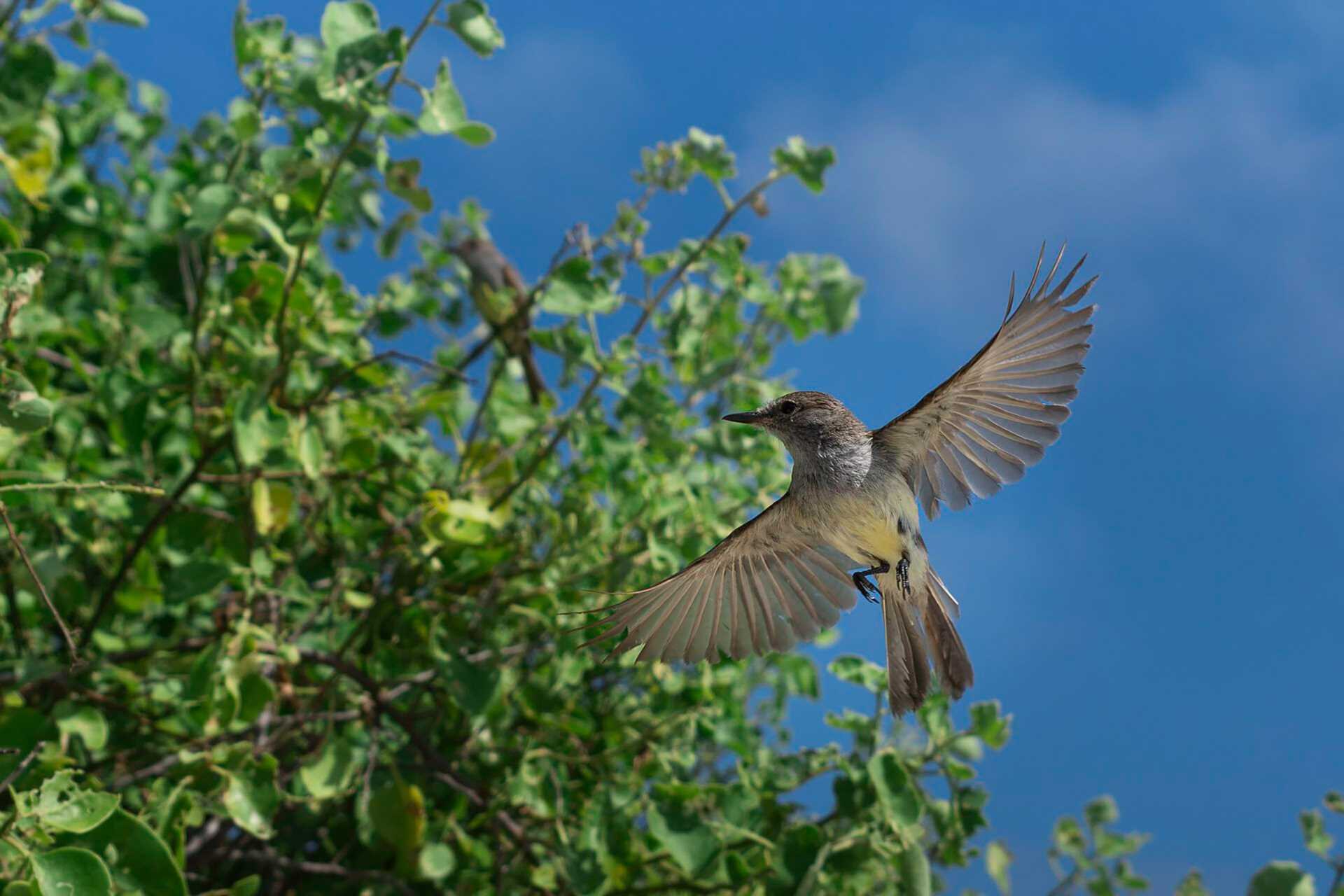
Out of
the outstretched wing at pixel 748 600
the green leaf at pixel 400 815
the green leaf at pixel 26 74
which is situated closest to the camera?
the outstretched wing at pixel 748 600

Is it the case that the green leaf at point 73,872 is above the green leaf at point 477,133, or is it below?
below

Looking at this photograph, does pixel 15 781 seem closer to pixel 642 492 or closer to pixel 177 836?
pixel 177 836

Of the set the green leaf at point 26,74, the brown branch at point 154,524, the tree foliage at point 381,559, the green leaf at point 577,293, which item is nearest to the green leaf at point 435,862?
the tree foliage at point 381,559

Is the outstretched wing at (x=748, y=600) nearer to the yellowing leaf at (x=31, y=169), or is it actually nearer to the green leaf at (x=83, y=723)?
the green leaf at (x=83, y=723)

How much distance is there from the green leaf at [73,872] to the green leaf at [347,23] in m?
1.04

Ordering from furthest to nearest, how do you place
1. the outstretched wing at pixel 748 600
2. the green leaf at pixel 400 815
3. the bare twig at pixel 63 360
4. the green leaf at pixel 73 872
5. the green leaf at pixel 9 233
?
1. the bare twig at pixel 63 360
2. the green leaf at pixel 400 815
3. the green leaf at pixel 9 233
4. the outstretched wing at pixel 748 600
5. the green leaf at pixel 73 872

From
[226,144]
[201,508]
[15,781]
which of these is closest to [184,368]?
[201,508]

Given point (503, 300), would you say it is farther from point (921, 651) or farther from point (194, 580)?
point (921, 651)

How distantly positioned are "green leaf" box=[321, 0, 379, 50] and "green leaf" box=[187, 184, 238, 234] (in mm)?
262

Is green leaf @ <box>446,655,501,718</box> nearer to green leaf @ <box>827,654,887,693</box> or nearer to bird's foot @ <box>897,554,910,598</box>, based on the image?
green leaf @ <box>827,654,887,693</box>

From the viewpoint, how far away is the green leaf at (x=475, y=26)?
159 centimetres

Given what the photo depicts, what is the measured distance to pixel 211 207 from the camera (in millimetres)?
1708

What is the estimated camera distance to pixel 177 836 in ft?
5.17

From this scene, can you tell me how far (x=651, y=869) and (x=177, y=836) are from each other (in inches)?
32.5
